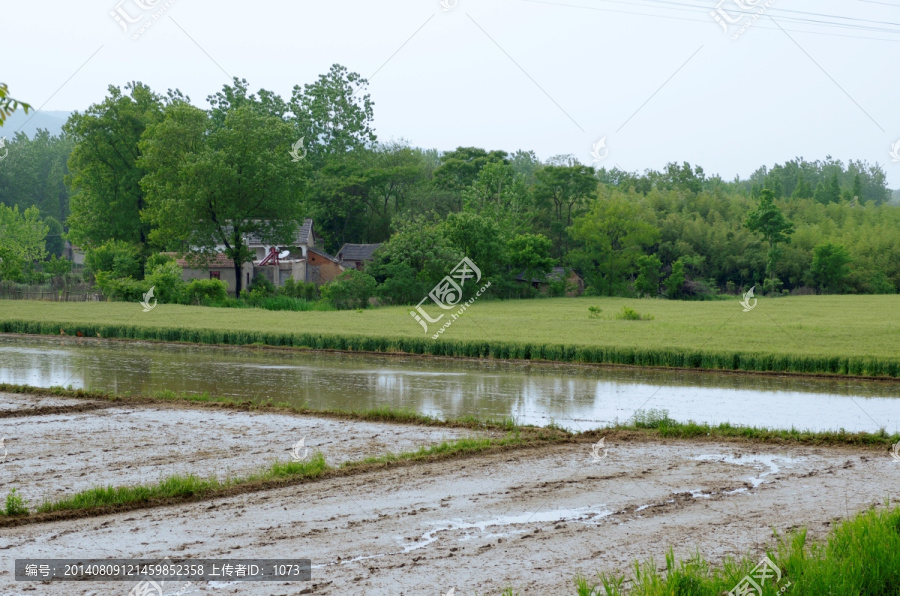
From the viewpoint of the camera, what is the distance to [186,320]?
33.9 metres

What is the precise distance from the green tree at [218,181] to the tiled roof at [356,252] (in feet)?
42.6

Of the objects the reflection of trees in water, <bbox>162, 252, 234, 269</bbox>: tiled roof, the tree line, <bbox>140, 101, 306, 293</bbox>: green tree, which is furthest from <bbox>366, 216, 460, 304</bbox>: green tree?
the reflection of trees in water

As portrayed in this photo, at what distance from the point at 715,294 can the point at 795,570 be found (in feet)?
197

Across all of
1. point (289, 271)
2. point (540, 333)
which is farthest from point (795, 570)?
point (289, 271)

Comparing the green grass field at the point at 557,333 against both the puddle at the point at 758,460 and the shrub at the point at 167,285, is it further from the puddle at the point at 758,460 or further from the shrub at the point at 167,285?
the puddle at the point at 758,460

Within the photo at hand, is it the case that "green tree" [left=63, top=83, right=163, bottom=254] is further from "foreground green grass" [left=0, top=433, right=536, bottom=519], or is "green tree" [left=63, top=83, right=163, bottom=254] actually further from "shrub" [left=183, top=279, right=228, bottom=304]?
"foreground green grass" [left=0, top=433, right=536, bottom=519]

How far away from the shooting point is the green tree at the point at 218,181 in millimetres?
45719

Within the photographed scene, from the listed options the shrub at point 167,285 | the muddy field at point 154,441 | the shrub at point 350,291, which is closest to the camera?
the muddy field at point 154,441

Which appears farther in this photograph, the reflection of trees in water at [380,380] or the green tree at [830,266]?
the green tree at [830,266]

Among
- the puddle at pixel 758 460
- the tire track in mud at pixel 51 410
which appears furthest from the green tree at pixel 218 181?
the puddle at pixel 758 460

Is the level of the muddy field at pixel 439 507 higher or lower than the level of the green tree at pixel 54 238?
lower

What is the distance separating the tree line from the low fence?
2.62m

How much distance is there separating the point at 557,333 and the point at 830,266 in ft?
145

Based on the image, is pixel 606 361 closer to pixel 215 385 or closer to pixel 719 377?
pixel 719 377
